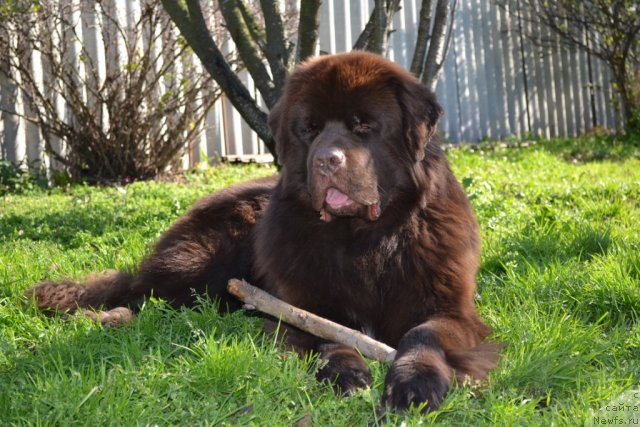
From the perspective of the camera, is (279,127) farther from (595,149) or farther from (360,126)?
(595,149)

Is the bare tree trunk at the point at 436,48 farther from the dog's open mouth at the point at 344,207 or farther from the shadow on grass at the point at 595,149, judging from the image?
the shadow on grass at the point at 595,149

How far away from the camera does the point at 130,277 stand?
4.10m

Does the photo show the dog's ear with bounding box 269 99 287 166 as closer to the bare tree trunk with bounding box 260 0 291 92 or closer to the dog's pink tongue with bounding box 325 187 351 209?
the dog's pink tongue with bounding box 325 187 351 209

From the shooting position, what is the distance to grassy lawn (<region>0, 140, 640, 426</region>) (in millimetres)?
2453

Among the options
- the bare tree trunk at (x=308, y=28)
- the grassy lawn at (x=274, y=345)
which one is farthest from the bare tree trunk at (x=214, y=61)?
the grassy lawn at (x=274, y=345)

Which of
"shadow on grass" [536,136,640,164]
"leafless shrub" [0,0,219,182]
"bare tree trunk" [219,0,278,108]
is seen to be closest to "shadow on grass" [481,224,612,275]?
"bare tree trunk" [219,0,278,108]

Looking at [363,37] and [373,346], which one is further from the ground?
[363,37]

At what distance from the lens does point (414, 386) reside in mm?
2486

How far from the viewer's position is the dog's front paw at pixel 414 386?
2457mm

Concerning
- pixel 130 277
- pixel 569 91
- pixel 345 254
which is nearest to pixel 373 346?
pixel 345 254

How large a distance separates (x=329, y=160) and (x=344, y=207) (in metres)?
0.24

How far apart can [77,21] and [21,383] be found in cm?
627

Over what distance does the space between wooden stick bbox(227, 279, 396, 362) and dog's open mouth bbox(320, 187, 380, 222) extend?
437 mm

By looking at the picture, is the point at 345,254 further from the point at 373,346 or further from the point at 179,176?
the point at 179,176
